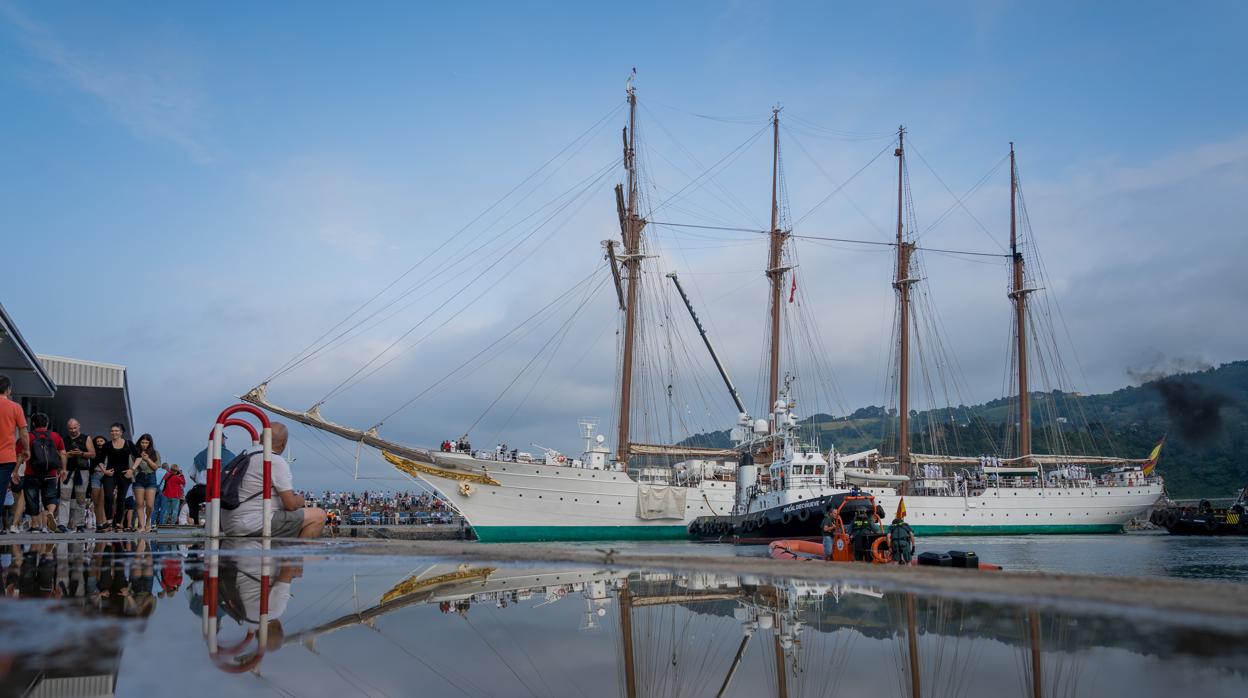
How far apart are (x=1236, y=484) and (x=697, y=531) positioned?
10620cm

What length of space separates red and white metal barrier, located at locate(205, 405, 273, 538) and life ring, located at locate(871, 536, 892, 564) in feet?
29.3

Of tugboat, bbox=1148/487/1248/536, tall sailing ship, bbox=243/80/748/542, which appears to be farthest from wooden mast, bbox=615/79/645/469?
tugboat, bbox=1148/487/1248/536

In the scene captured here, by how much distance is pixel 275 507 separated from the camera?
37.4 ft

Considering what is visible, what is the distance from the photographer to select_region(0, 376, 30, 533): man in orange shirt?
9981 mm

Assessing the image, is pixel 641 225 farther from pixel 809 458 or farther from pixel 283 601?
pixel 283 601

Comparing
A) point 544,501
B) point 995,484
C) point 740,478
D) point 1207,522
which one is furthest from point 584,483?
point 1207,522

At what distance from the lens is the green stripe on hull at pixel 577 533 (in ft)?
146

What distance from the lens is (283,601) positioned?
4570mm

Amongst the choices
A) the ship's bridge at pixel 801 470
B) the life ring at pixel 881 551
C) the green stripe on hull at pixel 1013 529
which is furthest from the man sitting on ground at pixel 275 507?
the green stripe on hull at pixel 1013 529

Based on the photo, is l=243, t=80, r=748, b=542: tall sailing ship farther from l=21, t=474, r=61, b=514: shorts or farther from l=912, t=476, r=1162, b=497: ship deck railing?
l=21, t=474, r=61, b=514: shorts

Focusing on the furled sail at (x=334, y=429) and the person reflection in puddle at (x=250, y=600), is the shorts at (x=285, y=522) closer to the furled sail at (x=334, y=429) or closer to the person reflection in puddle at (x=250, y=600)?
the person reflection in puddle at (x=250, y=600)

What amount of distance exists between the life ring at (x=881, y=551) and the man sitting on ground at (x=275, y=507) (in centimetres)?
836

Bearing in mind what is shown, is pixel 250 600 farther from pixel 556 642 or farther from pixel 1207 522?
pixel 1207 522

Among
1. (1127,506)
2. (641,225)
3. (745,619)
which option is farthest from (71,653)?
(1127,506)
